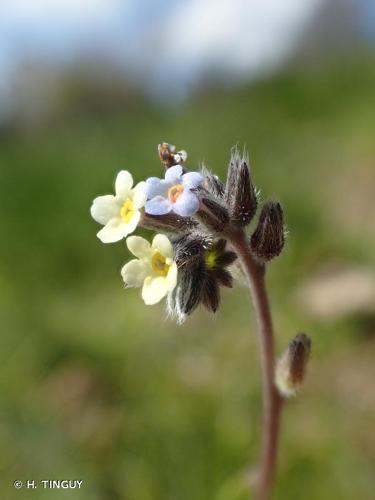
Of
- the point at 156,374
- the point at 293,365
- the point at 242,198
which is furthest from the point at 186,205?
the point at 156,374

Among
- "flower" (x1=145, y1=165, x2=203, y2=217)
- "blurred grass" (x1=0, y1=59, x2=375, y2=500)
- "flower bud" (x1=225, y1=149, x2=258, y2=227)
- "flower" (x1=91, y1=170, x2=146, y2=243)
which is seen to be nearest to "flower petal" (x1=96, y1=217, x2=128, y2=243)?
"flower" (x1=91, y1=170, x2=146, y2=243)

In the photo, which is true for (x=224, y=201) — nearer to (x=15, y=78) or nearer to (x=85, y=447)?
(x=85, y=447)

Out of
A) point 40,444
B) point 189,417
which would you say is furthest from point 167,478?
point 40,444

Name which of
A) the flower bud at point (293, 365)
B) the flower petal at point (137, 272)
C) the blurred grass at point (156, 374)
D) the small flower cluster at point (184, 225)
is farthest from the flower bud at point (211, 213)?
the blurred grass at point (156, 374)

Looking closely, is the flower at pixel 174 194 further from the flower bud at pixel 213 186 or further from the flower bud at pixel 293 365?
the flower bud at pixel 293 365

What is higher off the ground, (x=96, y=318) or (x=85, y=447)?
(x=96, y=318)
